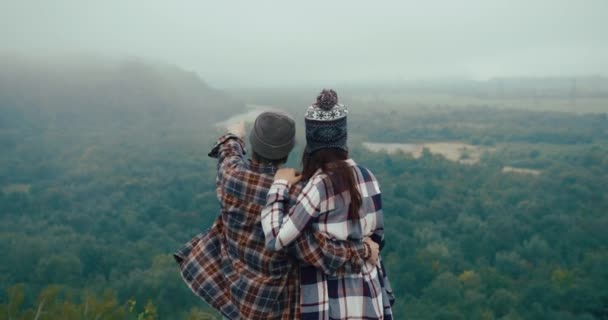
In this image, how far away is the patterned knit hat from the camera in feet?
5.74

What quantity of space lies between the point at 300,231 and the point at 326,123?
35cm

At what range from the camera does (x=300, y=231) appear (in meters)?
1.70

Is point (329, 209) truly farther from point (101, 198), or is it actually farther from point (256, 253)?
point (101, 198)

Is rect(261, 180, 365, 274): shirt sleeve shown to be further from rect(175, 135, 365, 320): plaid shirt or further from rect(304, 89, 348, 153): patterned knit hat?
rect(304, 89, 348, 153): patterned knit hat

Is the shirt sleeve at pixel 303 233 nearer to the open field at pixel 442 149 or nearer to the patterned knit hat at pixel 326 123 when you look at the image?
the patterned knit hat at pixel 326 123

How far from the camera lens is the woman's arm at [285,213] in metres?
1.70

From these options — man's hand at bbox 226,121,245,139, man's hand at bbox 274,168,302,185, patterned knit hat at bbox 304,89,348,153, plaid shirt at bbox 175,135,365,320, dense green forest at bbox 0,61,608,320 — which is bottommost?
dense green forest at bbox 0,61,608,320

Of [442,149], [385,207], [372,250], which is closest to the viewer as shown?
[372,250]

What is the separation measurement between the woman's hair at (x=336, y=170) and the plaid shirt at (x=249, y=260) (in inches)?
3.5

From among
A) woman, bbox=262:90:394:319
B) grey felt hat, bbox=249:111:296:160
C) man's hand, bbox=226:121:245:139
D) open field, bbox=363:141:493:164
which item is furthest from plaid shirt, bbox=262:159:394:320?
open field, bbox=363:141:493:164

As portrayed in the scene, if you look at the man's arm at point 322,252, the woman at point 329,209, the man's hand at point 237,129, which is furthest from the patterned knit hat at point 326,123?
the man's hand at point 237,129

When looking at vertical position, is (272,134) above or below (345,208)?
above

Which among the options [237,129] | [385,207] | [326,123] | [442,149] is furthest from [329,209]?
[442,149]

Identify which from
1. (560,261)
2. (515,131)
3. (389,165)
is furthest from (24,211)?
(515,131)
